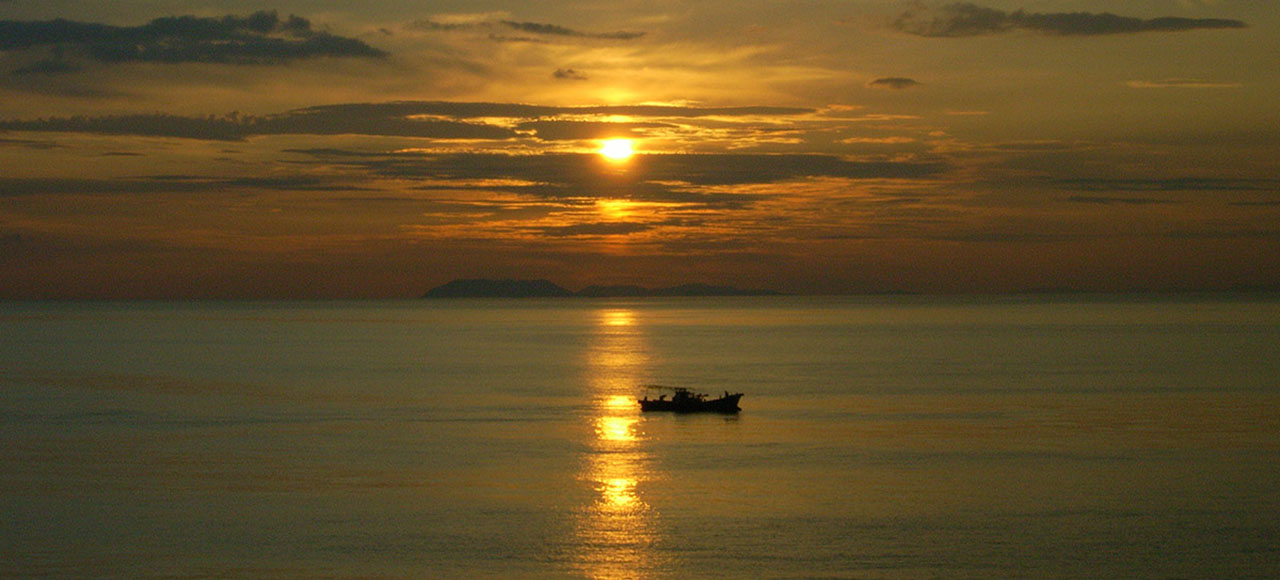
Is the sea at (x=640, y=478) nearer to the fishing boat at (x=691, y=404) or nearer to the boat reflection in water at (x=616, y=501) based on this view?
the boat reflection in water at (x=616, y=501)

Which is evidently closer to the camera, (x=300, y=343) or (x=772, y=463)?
(x=772, y=463)

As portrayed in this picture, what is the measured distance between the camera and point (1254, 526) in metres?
40.2

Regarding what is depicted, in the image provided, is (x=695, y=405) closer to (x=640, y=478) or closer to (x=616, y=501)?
(x=640, y=478)

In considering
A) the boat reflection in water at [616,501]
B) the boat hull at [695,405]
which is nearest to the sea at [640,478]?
the boat reflection in water at [616,501]

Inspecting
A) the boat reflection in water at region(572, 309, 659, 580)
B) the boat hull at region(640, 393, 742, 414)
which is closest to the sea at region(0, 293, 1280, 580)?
the boat reflection in water at region(572, 309, 659, 580)

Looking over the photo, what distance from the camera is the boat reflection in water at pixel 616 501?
3688 centimetres

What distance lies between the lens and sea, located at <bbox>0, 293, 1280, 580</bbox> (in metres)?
37.1

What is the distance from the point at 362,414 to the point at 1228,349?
332 ft

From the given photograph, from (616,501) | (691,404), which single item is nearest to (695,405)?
(691,404)

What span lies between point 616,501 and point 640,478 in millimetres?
4921

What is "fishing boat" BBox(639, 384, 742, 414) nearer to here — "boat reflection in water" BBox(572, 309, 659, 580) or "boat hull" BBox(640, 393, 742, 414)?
"boat hull" BBox(640, 393, 742, 414)

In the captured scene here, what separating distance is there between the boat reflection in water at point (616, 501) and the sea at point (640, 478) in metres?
0.15

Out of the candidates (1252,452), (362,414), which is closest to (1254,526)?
(1252,452)

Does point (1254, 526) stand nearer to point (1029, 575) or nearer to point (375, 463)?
point (1029, 575)
